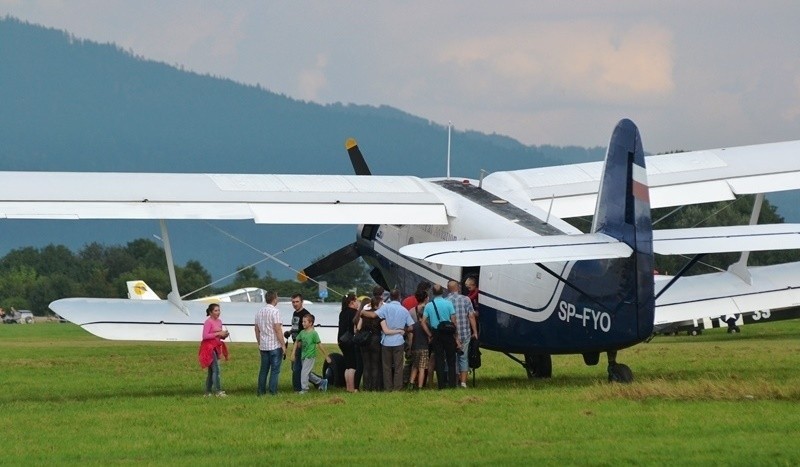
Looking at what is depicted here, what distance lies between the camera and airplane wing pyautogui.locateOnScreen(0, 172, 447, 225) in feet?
64.6

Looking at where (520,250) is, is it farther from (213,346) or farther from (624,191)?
(213,346)

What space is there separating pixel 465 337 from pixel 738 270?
4764mm

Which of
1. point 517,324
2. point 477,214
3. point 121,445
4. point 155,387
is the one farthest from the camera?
point 155,387

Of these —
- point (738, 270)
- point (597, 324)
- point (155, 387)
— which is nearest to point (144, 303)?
point (155, 387)

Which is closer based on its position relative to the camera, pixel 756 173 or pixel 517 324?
pixel 517 324

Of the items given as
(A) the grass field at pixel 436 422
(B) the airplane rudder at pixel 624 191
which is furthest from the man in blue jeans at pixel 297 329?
(B) the airplane rudder at pixel 624 191

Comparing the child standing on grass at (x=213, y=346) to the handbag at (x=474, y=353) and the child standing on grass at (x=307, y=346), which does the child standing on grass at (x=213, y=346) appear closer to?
the child standing on grass at (x=307, y=346)

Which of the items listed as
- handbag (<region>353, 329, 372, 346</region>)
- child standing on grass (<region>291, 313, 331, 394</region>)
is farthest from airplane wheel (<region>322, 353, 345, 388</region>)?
handbag (<region>353, 329, 372, 346</region>)

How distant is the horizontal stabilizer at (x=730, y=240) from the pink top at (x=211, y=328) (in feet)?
19.7

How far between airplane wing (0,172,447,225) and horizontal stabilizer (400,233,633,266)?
451cm

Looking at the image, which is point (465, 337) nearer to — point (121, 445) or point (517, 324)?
point (517, 324)

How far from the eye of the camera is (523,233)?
19047 mm

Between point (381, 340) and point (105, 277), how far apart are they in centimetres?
7379

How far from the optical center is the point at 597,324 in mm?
17828
